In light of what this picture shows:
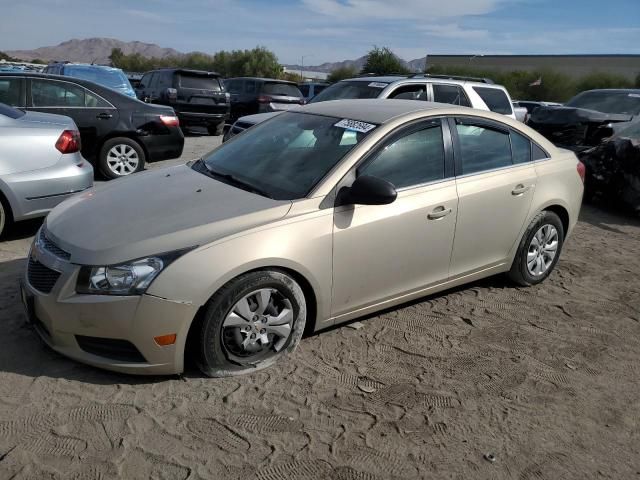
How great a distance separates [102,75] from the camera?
42.8 ft

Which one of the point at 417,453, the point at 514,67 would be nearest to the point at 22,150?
the point at 417,453

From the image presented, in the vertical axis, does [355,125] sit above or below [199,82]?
above

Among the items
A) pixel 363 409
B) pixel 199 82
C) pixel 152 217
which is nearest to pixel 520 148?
pixel 363 409

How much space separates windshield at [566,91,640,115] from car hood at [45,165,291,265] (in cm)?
1053

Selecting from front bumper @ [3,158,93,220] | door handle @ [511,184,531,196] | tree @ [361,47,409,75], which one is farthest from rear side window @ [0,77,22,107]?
tree @ [361,47,409,75]

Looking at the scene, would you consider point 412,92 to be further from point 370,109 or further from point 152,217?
point 152,217

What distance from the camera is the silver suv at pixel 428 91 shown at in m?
8.31

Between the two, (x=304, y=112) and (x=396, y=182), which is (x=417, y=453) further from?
(x=304, y=112)

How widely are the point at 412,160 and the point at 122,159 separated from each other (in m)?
5.68

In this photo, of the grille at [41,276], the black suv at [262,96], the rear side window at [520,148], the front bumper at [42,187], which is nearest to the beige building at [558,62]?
the black suv at [262,96]

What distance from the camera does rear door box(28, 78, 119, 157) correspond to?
789 centimetres

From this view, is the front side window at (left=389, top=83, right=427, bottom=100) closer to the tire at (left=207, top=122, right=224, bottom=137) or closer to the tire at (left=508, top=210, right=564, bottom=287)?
the tire at (left=508, top=210, right=564, bottom=287)

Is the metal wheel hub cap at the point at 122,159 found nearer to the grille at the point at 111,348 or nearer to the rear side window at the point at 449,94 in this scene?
the rear side window at the point at 449,94

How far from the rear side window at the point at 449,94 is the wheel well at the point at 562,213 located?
3.94m
